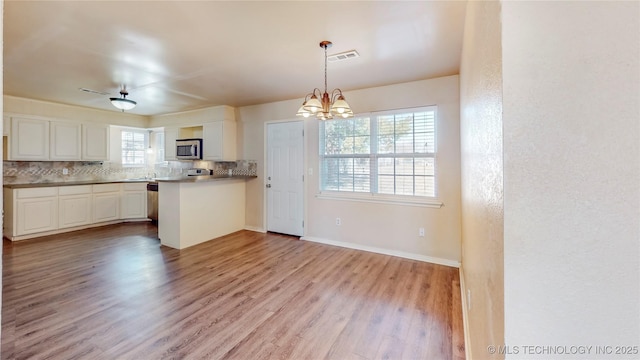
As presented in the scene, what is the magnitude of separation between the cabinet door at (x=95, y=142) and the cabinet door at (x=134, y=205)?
2.93ft

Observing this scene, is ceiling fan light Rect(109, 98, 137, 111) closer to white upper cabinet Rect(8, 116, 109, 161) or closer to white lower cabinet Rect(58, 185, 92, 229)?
white upper cabinet Rect(8, 116, 109, 161)

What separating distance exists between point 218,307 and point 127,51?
2637mm

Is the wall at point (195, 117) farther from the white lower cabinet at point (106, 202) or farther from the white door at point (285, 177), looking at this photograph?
the white lower cabinet at point (106, 202)

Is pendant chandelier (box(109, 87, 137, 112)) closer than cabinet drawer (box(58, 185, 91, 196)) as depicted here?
Yes

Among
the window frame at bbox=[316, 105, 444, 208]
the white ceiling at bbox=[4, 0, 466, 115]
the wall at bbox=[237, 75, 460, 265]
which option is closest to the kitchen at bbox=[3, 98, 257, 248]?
the white ceiling at bbox=[4, 0, 466, 115]

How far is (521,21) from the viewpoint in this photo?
25.6 inches

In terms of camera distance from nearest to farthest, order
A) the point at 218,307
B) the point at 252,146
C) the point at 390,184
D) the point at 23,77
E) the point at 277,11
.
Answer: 1. the point at 277,11
2. the point at 218,307
3. the point at 23,77
4. the point at 390,184
5. the point at 252,146

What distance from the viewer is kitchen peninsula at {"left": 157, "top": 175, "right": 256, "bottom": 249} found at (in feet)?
13.4

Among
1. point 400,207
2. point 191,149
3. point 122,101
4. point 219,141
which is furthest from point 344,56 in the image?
point 191,149

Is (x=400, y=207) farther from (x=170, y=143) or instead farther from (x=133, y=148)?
(x=133, y=148)

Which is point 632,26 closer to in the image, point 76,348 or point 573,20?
point 573,20

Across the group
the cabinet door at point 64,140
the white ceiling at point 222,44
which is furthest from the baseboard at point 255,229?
the cabinet door at point 64,140

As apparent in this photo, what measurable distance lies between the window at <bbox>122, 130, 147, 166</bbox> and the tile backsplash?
0.55 feet

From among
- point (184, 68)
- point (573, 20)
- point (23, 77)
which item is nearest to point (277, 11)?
point (184, 68)
